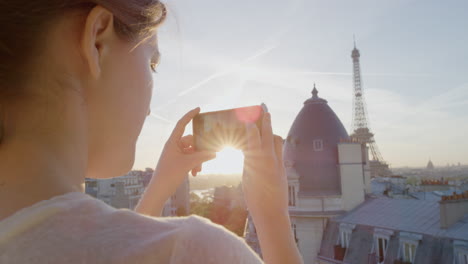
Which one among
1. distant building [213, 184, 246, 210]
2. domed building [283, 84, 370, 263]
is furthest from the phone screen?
distant building [213, 184, 246, 210]

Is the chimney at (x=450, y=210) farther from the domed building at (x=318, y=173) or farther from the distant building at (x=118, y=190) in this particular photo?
the distant building at (x=118, y=190)

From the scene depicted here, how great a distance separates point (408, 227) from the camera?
14.2 metres

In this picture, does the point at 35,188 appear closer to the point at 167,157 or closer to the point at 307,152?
the point at 167,157

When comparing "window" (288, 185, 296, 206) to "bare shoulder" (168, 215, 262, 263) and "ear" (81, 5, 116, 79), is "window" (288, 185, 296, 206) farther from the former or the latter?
"bare shoulder" (168, 215, 262, 263)

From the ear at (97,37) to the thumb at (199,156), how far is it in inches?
52.2

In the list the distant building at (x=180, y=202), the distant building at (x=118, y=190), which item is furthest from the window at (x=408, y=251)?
the distant building at (x=180, y=202)

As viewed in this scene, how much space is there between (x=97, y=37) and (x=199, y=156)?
1416 mm

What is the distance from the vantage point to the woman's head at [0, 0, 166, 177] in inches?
41.4

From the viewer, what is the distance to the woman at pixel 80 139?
805 mm

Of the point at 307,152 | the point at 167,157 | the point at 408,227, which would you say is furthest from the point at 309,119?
the point at 167,157

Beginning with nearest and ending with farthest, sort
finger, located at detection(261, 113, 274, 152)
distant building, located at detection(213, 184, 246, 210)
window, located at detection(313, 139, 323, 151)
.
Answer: finger, located at detection(261, 113, 274, 152) → window, located at detection(313, 139, 323, 151) → distant building, located at detection(213, 184, 246, 210)

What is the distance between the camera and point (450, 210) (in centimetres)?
1319

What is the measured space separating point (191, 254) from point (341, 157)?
20077mm

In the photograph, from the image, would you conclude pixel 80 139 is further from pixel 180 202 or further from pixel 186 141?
pixel 180 202
